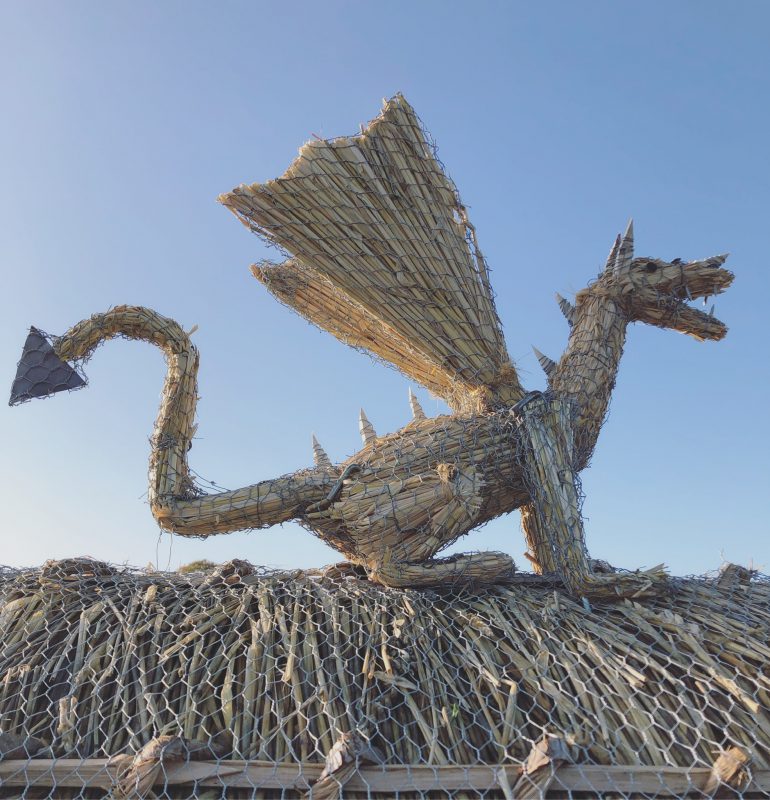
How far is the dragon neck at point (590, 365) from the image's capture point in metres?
3.51

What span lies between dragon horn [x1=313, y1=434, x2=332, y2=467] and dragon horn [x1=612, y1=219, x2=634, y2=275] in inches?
68.9

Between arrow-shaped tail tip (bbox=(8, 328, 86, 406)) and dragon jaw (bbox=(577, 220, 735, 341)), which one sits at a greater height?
dragon jaw (bbox=(577, 220, 735, 341))

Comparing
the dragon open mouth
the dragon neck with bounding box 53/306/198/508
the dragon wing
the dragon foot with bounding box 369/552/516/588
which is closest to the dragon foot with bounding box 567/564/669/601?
the dragon foot with bounding box 369/552/516/588

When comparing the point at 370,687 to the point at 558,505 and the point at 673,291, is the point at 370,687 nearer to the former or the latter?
the point at 558,505

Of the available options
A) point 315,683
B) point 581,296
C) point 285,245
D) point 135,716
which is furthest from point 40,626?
point 581,296

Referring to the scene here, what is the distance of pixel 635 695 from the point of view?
2090 millimetres

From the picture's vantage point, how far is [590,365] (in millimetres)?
3568

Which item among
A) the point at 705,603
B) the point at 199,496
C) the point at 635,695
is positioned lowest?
the point at 635,695

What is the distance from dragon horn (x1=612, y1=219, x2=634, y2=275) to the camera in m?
3.73

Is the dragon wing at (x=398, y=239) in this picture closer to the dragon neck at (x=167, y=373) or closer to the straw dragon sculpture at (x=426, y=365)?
the straw dragon sculpture at (x=426, y=365)

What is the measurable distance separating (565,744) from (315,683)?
2.41 feet

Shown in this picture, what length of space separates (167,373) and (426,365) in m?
1.27

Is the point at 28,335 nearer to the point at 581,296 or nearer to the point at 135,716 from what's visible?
the point at 135,716

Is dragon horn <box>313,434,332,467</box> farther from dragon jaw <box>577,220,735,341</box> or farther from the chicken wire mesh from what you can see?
dragon jaw <box>577,220,735,341</box>
